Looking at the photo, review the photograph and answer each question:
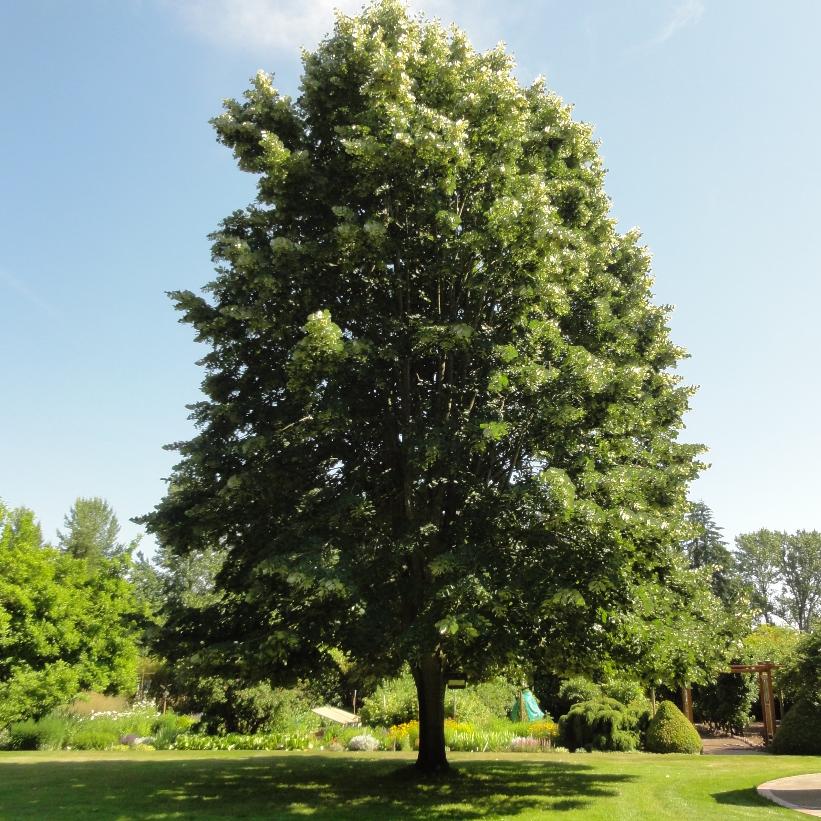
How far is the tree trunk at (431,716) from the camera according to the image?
47.1 ft

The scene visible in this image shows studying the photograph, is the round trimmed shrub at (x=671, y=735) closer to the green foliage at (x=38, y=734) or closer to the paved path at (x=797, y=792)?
the paved path at (x=797, y=792)

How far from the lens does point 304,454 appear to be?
13.5 m

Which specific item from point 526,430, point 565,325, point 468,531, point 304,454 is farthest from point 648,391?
point 304,454

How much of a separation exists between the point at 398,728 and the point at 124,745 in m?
10.6

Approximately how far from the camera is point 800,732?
21719 mm

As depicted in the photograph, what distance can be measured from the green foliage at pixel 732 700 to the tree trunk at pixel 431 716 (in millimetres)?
21156

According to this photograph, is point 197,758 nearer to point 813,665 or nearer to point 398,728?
point 398,728

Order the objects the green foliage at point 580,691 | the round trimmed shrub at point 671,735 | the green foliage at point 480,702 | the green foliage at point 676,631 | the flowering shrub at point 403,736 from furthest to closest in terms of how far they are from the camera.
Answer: the green foliage at point 480,702, the green foliage at point 580,691, the flowering shrub at point 403,736, the round trimmed shrub at point 671,735, the green foliage at point 676,631

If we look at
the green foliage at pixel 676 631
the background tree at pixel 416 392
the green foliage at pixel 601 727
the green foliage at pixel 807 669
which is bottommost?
the green foliage at pixel 601 727

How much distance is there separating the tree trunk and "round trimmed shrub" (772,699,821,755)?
45.4 ft

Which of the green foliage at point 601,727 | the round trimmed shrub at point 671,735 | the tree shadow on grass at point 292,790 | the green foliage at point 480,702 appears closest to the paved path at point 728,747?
the round trimmed shrub at point 671,735

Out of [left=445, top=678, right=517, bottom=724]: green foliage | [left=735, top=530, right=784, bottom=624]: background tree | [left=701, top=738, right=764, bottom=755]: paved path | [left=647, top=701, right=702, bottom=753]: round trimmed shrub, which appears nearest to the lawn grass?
[left=647, top=701, right=702, bottom=753]: round trimmed shrub

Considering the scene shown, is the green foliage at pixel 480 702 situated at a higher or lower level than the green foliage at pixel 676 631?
lower

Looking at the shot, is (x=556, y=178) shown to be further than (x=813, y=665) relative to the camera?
No
